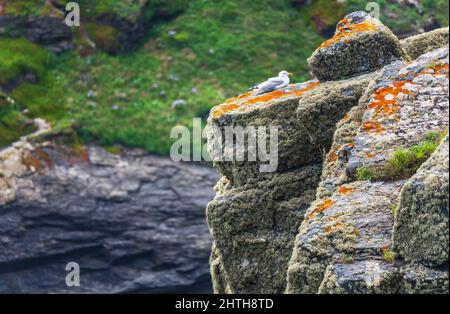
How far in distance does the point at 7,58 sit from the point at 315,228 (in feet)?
121

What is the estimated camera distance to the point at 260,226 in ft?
47.4

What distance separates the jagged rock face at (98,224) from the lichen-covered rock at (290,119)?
25.0 m

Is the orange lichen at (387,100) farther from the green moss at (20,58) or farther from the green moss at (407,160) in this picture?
the green moss at (20,58)

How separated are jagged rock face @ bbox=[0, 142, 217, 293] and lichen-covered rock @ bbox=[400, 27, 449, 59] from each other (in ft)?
83.9

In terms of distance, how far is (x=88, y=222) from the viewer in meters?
39.8

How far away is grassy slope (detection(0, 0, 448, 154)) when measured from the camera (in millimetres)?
43281

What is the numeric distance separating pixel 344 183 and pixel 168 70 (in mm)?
35481

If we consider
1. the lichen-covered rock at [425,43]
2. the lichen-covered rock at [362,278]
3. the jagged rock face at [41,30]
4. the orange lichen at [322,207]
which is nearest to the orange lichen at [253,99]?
the lichen-covered rock at [425,43]

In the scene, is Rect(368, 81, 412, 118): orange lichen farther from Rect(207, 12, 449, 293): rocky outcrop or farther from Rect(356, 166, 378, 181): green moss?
Rect(356, 166, 378, 181): green moss

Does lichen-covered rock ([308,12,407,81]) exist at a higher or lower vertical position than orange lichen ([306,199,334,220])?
higher

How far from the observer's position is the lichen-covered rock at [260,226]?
14133 millimetres

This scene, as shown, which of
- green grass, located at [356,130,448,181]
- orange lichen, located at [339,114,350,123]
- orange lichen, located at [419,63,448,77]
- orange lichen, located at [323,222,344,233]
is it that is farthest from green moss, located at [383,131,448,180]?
orange lichen, located at [339,114,350,123]

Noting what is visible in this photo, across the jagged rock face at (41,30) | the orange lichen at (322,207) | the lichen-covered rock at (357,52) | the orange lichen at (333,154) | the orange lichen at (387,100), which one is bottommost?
the orange lichen at (322,207)
